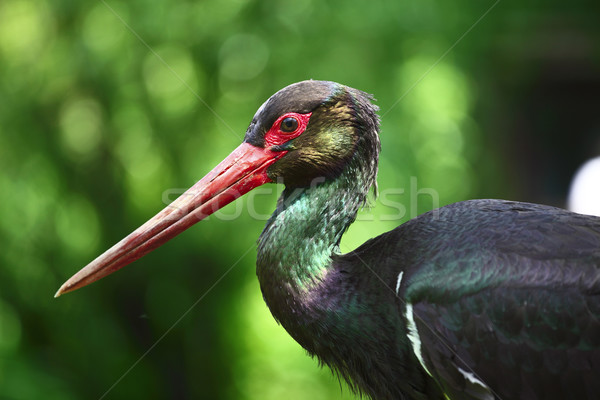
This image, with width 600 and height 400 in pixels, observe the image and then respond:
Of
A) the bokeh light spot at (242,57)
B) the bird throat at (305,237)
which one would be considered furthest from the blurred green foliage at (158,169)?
the bird throat at (305,237)

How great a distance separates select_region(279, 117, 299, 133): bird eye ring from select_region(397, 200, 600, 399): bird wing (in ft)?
1.71

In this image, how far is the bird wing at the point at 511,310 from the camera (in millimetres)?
1507

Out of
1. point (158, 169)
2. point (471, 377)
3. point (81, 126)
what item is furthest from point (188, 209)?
point (81, 126)

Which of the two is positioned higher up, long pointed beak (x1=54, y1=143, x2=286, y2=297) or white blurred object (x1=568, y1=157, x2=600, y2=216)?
long pointed beak (x1=54, y1=143, x2=286, y2=297)

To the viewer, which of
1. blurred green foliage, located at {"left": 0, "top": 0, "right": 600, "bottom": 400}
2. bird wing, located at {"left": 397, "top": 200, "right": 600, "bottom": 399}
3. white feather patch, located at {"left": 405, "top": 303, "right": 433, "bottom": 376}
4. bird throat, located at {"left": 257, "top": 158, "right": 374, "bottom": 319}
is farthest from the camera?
blurred green foliage, located at {"left": 0, "top": 0, "right": 600, "bottom": 400}

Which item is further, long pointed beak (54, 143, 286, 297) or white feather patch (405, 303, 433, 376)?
long pointed beak (54, 143, 286, 297)

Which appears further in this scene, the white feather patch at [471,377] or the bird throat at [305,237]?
the bird throat at [305,237]

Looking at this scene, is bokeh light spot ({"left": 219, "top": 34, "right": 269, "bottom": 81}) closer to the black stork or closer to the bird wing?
the black stork

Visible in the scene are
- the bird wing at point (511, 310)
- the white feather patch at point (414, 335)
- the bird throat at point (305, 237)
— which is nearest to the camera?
the bird wing at point (511, 310)

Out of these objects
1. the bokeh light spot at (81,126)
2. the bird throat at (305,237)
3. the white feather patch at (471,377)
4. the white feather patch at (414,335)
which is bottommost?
the white feather patch at (471,377)

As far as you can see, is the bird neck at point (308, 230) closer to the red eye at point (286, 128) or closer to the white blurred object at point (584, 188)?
the red eye at point (286, 128)

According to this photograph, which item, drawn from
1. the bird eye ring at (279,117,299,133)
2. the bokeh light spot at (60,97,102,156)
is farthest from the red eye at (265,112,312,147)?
the bokeh light spot at (60,97,102,156)

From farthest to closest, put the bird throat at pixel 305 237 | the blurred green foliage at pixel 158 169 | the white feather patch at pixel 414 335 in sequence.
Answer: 1. the blurred green foliage at pixel 158 169
2. the bird throat at pixel 305 237
3. the white feather patch at pixel 414 335

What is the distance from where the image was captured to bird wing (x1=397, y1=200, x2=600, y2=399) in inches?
59.3
